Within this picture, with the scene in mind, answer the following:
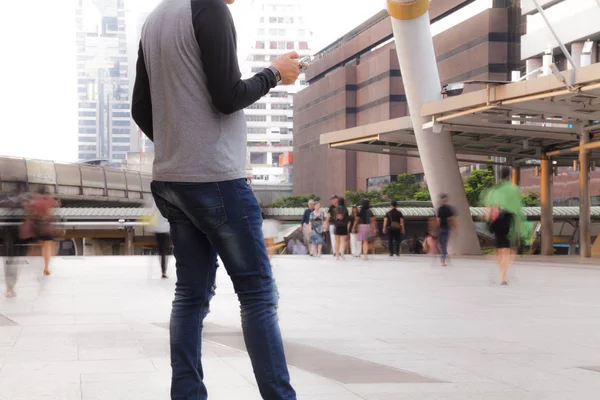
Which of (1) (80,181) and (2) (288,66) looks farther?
(1) (80,181)

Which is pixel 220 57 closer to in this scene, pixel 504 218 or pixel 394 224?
pixel 504 218

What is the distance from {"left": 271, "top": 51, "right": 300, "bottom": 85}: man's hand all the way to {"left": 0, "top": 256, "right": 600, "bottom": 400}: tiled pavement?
169cm

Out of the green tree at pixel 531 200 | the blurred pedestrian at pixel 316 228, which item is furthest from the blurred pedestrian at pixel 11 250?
the green tree at pixel 531 200

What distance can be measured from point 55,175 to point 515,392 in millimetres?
46162

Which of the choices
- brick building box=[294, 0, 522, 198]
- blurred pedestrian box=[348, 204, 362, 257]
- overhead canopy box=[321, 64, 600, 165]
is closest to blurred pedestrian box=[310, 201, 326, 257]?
blurred pedestrian box=[348, 204, 362, 257]

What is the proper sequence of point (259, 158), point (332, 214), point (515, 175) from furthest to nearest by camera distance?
point (259, 158) < point (515, 175) < point (332, 214)

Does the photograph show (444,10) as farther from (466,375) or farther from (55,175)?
(466,375)

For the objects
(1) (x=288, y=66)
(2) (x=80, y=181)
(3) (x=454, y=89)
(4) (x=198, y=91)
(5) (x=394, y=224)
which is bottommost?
(5) (x=394, y=224)

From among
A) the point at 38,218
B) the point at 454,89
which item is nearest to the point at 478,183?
the point at 454,89

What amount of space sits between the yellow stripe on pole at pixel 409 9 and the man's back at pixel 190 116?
84.8 ft

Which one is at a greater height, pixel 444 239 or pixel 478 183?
pixel 478 183

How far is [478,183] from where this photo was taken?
202ft

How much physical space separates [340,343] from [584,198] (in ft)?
76.3

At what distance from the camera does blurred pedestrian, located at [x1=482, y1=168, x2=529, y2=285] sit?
47.6 ft
